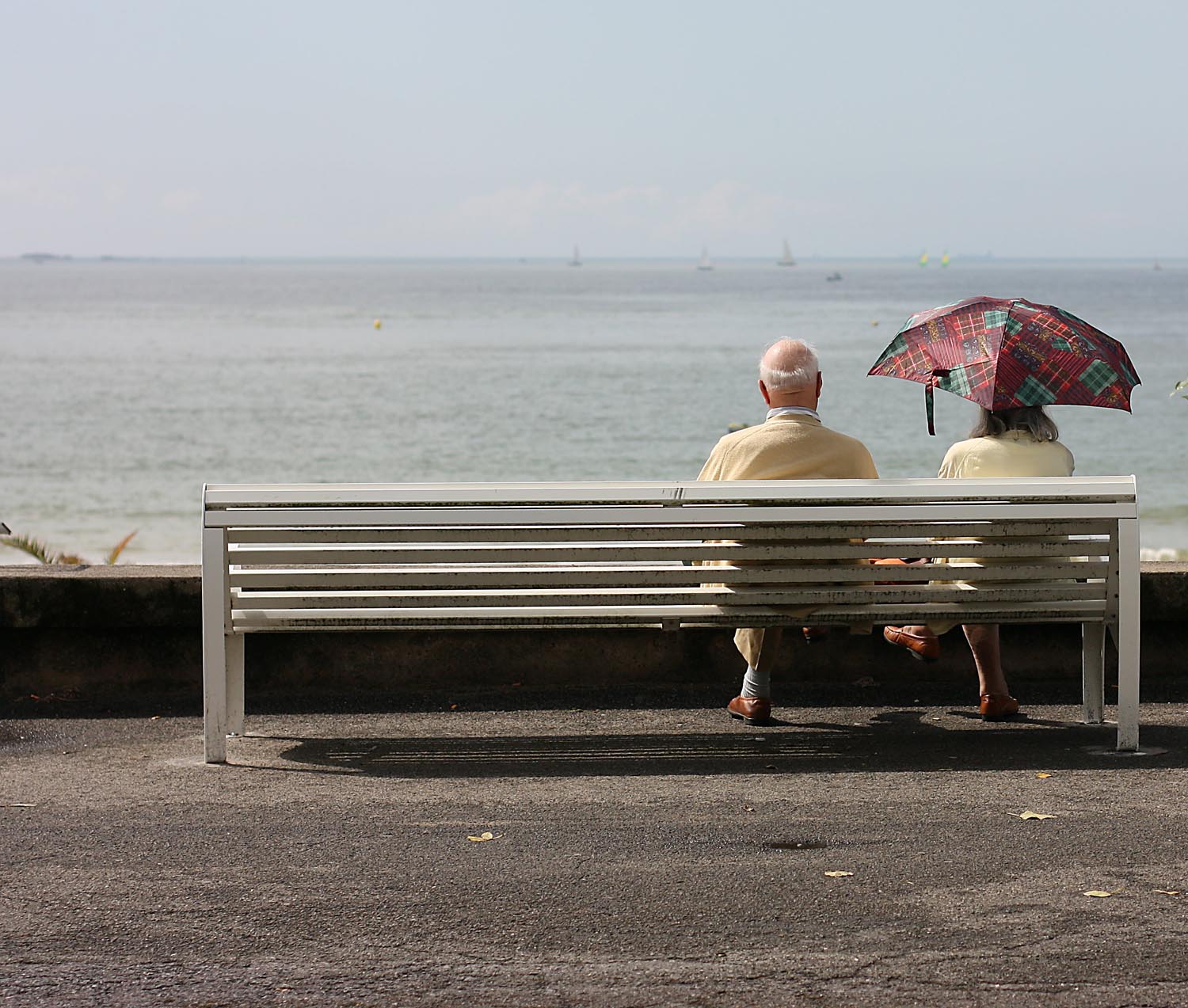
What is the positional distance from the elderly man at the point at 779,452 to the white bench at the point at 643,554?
1.14 feet

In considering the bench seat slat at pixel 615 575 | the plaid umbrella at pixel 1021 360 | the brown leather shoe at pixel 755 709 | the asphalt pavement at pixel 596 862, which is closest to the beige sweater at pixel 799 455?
the plaid umbrella at pixel 1021 360

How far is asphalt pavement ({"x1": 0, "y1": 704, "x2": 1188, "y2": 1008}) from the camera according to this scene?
3543mm

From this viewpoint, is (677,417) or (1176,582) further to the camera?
(677,417)

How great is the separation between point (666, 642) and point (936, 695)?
1.07 meters

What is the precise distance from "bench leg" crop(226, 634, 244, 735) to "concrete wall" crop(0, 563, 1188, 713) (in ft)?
1.70

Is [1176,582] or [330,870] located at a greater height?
[1176,582]

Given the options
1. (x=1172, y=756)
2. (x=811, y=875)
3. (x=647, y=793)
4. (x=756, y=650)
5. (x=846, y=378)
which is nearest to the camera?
(x=811, y=875)

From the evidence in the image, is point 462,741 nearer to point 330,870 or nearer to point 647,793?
point 647,793

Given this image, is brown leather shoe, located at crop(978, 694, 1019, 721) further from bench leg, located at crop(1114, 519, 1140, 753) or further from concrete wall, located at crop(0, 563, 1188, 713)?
bench leg, located at crop(1114, 519, 1140, 753)

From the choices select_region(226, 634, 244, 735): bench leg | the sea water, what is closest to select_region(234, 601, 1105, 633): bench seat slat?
select_region(226, 634, 244, 735): bench leg

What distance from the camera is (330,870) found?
14.0ft

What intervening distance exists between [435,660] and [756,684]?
1315 millimetres

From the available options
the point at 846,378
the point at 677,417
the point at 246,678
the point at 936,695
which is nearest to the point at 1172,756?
the point at 936,695

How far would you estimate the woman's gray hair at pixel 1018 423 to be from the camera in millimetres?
6035
